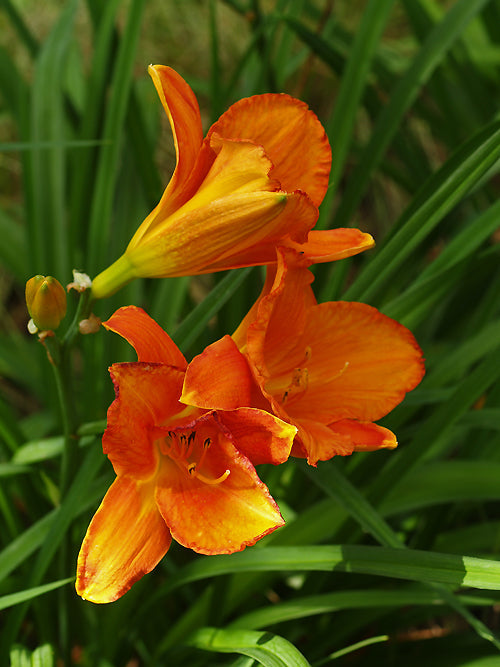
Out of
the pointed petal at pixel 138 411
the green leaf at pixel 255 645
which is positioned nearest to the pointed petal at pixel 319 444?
the pointed petal at pixel 138 411

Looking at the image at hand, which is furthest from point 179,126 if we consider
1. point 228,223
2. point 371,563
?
point 371,563

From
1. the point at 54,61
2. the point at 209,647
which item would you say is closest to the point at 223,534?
the point at 209,647

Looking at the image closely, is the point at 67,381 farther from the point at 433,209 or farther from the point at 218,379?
the point at 433,209

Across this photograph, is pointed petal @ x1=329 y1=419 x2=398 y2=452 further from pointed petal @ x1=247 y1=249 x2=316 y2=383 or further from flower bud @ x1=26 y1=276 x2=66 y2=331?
flower bud @ x1=26 y1=276 x2=66 y2=331

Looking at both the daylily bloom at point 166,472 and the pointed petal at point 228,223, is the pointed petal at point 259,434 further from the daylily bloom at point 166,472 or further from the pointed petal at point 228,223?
the pointed petal at point 228,223

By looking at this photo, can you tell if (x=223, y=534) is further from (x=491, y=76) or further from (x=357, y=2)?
(x=357, y=2)

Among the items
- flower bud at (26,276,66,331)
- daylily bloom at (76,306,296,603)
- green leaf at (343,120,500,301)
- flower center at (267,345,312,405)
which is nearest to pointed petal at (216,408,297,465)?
daylily bloom at (76,306,296,603)

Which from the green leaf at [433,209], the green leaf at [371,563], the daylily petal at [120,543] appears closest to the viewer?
the daylily petal at [120,543]

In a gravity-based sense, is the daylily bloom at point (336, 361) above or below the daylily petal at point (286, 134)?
below
